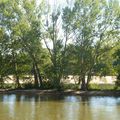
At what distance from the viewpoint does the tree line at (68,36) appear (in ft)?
126

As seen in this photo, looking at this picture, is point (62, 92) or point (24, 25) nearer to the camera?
point (62, 92)

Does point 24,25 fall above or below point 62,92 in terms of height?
above

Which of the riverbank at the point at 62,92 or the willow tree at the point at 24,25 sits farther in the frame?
the willow tree at the point at 24,25

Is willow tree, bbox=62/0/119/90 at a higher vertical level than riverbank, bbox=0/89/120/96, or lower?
higher

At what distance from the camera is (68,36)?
130 ft

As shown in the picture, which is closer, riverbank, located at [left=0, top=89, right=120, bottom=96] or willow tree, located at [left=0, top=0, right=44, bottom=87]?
riverbank, located at [left=0, top=89, right=120, bottom=96]

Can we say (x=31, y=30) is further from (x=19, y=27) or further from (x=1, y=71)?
(x=1, y=71)

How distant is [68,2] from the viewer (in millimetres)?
39531

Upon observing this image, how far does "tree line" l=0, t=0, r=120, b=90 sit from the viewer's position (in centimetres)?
3850

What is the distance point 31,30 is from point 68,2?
4.70 metres

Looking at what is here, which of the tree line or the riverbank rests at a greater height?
the tree line

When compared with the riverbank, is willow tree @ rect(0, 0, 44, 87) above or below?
above

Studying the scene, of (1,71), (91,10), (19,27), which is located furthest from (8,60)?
(91,10)

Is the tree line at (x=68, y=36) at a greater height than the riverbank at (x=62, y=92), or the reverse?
the tree line at (x=68, y=36)
